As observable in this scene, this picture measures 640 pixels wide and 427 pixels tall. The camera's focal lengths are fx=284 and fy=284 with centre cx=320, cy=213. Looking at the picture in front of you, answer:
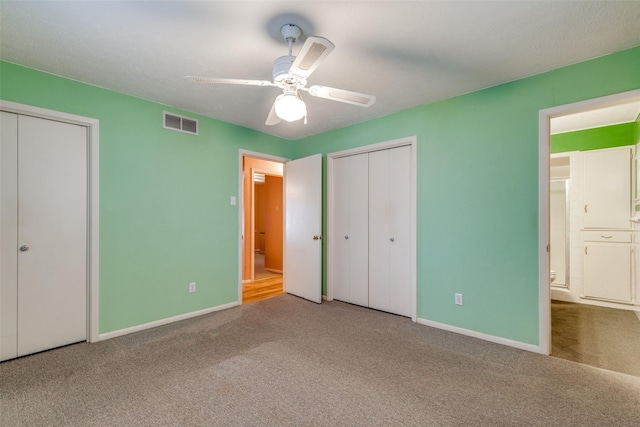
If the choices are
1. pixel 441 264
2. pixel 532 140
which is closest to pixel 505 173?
pixel 532 140

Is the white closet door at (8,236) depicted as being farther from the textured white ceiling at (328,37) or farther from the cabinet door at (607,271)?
the cabinet door at (607,271)

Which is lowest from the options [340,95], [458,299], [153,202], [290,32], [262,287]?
[262,287]

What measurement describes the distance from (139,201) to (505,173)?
→ 360 cm

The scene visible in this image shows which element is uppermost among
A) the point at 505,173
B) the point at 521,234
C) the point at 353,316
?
the point at 505,173

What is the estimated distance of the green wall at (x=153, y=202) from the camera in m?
2.68

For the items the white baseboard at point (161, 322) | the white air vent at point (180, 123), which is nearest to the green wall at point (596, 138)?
the white air vent at point (180, 123)

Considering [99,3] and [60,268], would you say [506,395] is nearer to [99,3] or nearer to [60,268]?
[99,3]

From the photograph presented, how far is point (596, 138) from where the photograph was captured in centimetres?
387

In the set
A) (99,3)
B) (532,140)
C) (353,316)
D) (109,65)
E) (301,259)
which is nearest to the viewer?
(99,3)

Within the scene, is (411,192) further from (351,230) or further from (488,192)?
(351,230)

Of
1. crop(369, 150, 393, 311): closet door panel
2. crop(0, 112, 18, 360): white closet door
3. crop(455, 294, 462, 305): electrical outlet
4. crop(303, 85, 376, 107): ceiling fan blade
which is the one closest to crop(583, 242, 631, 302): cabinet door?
crop(455, 294, 462, 305): electrical outlet

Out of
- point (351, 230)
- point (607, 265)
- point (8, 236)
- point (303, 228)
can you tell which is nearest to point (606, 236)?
point (607, 265)

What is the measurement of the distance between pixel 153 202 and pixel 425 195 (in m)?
2.95

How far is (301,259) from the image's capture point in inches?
164
